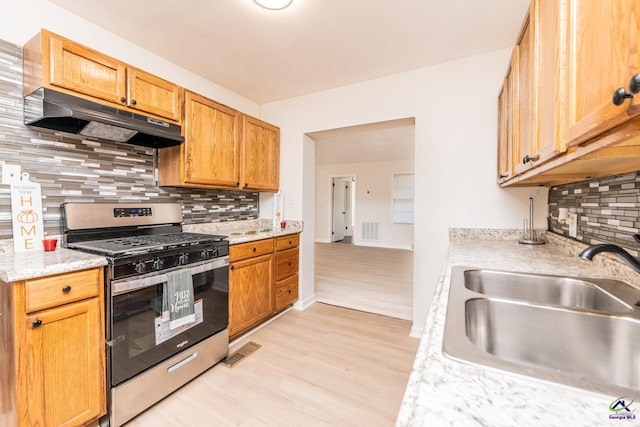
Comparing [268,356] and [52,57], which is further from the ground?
[52,57]

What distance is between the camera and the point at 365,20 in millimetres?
1894

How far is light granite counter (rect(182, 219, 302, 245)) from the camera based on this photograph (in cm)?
245

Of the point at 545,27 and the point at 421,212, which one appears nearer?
the point at 545,27

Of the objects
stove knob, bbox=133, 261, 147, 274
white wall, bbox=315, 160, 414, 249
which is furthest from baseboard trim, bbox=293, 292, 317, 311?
white wall, bbox=315, 160, 414, 249

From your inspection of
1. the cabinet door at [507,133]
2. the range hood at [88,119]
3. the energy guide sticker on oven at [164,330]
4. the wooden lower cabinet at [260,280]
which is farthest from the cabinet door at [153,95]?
Answer: the cabinet door at [507,133]

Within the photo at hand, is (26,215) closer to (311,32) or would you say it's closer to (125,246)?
(125,246)

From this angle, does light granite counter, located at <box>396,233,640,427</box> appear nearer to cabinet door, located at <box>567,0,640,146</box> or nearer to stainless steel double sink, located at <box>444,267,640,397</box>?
stainless steel double sink, located at <box>444,267,640,397</box>

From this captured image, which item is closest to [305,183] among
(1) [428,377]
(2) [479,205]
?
(2) [479,205]

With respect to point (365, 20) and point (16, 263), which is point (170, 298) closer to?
point (16, 263)

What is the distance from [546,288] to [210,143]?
2.46m

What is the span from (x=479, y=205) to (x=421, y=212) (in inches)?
18.3

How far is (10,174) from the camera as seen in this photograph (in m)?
1.57

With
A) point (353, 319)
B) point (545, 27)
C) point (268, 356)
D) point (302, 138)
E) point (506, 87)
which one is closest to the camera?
point (545, 27)

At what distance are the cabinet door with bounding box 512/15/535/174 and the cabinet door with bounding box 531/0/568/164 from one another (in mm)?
76
